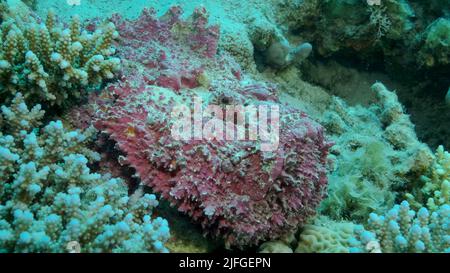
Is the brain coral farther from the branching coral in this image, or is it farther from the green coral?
the green coral

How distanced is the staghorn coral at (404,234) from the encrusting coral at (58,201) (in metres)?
1.41

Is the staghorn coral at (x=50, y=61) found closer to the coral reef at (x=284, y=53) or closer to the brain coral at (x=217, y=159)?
the brain coral at (x=217, y=159)

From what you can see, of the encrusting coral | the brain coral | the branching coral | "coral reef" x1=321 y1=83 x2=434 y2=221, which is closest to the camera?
the encrusting coral

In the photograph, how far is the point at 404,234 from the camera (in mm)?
2691

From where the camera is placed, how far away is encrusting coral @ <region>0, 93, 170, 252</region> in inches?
81.9

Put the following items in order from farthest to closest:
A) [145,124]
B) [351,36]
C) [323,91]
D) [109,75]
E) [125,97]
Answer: [323,91]
[351,36]
[109,75]
[125,97]
[145,124]

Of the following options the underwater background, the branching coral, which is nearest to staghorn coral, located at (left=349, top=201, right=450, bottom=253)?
the underwater background

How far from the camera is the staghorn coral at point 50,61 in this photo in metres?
2.75

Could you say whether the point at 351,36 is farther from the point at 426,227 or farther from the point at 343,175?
the point at 426,227

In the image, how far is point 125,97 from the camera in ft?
9.22

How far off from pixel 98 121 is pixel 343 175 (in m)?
2.63

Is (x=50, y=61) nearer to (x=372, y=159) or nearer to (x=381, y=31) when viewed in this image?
(x=372, y=159)

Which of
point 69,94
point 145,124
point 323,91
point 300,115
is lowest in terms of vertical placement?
point 145,124
